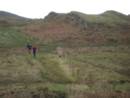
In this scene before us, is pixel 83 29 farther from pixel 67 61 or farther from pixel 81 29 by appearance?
pixel 67 61

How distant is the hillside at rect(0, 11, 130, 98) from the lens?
35500 mm

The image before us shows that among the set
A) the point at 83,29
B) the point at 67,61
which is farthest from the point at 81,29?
the point at 67,61

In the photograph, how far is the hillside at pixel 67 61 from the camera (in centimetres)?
3550

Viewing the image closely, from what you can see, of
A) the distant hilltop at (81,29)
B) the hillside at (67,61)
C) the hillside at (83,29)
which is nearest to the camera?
the hillside at (67,61)

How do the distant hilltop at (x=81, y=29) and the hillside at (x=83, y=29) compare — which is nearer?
the hillside at (x=83, y=29)

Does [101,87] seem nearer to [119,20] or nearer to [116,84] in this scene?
[116,84]

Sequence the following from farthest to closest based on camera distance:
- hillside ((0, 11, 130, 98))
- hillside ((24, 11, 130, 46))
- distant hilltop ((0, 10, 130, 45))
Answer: distant hilltop ((0, 10, 130, 45))
hillside ((24, 11, 130, 46))
hillside ((0, 11, 130, 98))

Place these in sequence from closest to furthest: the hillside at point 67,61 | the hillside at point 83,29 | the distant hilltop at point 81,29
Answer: the hillside at point 67,61 → the hillside at point 83,29 → the distant hilltop at point 81,29

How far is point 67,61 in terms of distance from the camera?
53531 mm

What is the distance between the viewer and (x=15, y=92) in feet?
112

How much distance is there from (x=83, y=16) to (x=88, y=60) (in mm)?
49383

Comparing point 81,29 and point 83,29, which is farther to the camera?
point 81,29

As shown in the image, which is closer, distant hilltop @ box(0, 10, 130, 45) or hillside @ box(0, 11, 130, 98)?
hillside @ box(0, 11, 130, 98)

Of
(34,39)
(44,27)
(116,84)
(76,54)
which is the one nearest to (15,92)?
(116,84)
